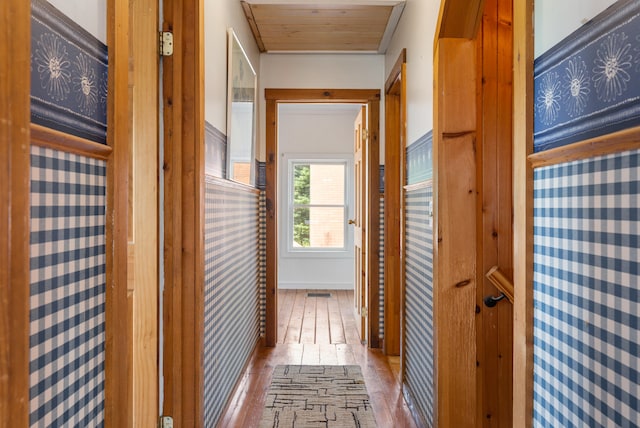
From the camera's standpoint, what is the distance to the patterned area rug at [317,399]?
2.35 m

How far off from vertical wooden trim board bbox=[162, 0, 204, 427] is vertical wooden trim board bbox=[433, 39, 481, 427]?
99cm

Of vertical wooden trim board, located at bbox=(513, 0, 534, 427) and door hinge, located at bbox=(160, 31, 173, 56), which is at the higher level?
door hinge, located at bbox=(160, 31, 173, 56)

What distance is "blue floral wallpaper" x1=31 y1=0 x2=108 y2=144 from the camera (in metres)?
0.76

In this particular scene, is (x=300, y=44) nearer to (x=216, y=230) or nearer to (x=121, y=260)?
(x=216, y=230)

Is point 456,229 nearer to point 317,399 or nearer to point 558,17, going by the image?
point 558,17

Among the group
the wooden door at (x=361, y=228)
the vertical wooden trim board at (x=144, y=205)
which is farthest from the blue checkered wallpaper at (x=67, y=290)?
the wooden door at (x=361, y=228)

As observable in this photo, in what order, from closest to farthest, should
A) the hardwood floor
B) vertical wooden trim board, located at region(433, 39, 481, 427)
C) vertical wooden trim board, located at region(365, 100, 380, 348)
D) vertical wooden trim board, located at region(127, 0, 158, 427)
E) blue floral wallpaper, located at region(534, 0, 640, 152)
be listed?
blue floral wallpaper, located at region(534, 0, 640, 152), vertical wooden trim board, located at region(127, 0, 158, 427), vertical wooden trim board, located at region(433, 39, 481, 427), the hardwood floor, vertical wooden trim board, located at region(365, 100, 380, 348)

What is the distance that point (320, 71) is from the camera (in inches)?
146

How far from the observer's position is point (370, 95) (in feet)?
12.0

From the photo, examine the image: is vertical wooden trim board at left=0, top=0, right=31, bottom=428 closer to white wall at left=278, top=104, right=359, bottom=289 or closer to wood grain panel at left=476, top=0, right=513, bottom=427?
wood grain panel at left=476, top=0, right=513, bottom=427

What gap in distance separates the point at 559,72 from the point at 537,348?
604 millimetres

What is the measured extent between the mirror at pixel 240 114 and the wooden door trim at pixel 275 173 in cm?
36

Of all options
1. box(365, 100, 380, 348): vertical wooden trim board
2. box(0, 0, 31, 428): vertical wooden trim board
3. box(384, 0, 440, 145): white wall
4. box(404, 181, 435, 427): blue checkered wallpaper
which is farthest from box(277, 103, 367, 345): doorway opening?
box(0, 0, 31, 428): vertical wooden trim board

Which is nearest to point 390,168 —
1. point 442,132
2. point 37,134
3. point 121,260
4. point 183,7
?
point 442,132
